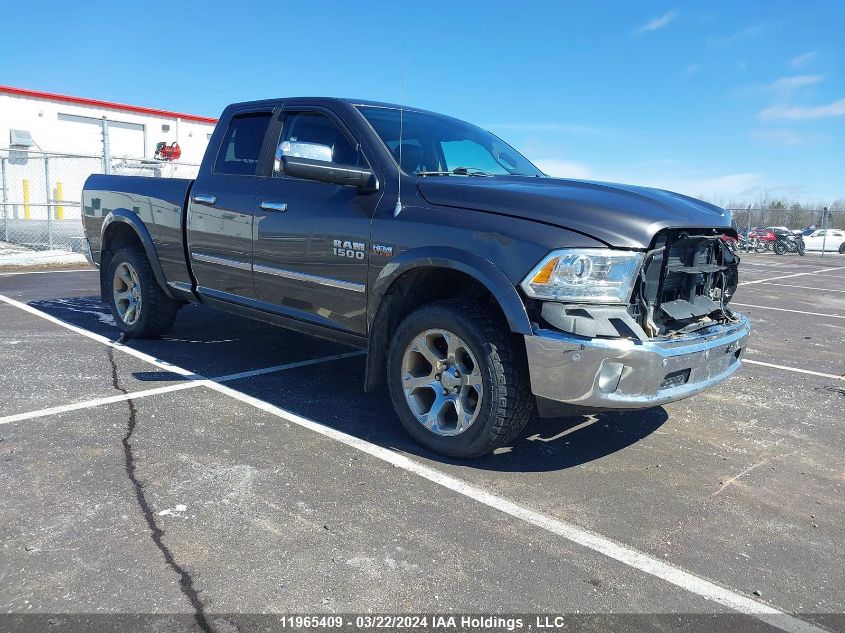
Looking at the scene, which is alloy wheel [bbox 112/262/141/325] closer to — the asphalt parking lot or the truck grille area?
the asphalt parking lot

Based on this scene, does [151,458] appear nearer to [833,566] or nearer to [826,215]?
[833,566]

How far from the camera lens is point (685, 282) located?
3715 mm

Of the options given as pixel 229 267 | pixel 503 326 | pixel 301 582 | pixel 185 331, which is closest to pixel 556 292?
pixel 503 326

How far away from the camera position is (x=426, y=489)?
334 cm

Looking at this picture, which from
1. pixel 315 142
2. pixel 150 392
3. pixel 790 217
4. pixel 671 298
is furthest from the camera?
pixel 790 217

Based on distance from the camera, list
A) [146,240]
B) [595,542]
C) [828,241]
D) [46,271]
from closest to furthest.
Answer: [595,542] < [146,240] < [46,271] < [828,241]

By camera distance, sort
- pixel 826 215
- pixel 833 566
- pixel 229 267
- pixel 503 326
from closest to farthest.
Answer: pixel 833 566, pixel 503 326, pixel 229 267, pixel 826 215

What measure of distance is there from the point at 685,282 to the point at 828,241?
116ft

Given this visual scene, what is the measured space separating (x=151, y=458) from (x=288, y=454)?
697 millimetres

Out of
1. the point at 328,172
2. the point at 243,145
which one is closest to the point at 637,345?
the point at 328,172

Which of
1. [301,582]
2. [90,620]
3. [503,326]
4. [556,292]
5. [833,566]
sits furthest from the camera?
[503,326]

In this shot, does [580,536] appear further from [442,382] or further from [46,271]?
[46,271]

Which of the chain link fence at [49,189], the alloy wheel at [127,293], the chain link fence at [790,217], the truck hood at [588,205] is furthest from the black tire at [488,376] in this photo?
the chain link fence at [790,217]

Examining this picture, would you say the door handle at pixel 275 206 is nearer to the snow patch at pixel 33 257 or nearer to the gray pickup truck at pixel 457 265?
A: the gray pickup truck at pixel 457 265
